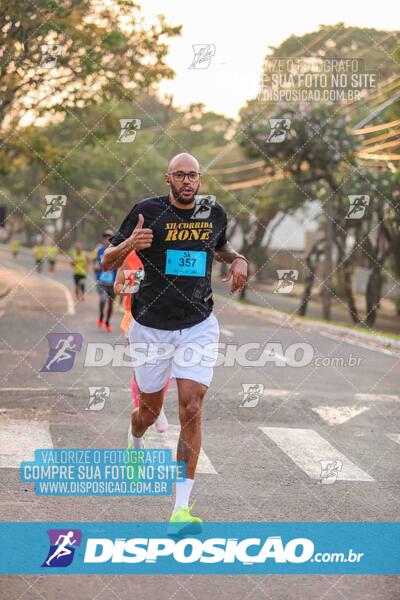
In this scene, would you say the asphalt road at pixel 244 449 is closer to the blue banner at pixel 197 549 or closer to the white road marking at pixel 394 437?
the white road marking at pixel 394 437

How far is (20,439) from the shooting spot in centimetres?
984

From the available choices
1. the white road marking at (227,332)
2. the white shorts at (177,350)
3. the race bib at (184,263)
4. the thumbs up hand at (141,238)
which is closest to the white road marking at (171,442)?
the white shorts at (177,350)

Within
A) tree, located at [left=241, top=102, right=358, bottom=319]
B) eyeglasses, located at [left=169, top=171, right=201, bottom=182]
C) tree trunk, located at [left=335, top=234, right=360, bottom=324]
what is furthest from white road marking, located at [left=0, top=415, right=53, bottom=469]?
tree trunk, located at [left=335, top=234, right=360, bottom=324]

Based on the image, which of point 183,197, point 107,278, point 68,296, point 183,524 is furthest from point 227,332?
point 183,524

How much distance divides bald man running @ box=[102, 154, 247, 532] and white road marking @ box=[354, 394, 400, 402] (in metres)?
6.76

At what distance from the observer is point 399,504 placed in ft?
26.1

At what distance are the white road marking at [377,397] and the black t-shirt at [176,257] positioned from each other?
686 centimetres

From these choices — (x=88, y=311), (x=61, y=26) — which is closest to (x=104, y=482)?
(x=61, y=26)

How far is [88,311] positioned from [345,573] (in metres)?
23.1

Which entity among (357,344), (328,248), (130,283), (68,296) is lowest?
(68,296)

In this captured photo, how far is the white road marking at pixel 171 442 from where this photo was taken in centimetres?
903

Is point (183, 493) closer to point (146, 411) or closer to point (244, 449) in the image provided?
point (146, 411)

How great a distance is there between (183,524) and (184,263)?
1574 millimetres

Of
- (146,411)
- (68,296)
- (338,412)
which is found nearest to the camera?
(146,411)
